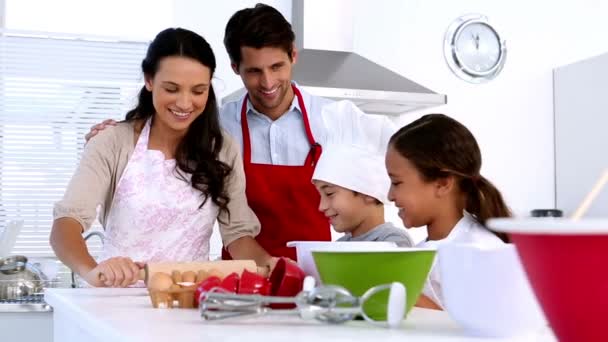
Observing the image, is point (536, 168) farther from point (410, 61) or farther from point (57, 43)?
point (57, 43)

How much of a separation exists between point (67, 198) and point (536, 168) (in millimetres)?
3008

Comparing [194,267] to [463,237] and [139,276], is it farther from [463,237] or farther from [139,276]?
[463,237]

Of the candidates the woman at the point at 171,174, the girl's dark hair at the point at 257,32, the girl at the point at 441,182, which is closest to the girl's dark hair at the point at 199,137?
the woman at the point at 171,174

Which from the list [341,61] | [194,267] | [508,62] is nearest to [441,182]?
[194,267]

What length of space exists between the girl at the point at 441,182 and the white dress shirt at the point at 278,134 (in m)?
0.60

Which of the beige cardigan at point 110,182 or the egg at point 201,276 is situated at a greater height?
the beige cardigan at point 110,182

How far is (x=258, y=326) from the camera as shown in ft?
2.79

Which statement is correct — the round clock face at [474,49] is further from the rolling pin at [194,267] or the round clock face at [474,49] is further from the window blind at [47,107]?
the rolling pin at [194,267]

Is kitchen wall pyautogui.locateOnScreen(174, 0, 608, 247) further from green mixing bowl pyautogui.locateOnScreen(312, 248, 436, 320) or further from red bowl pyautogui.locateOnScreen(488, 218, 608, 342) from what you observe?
red bowl pyautogui.locateOnScreen(488, 218, 608, 342)

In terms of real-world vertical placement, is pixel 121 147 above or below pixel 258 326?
above

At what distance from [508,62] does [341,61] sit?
3.72 ft

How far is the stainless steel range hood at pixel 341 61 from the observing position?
350cm

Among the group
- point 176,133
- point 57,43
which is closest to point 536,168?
point 57,43

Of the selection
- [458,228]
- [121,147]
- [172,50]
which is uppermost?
[172,50]
